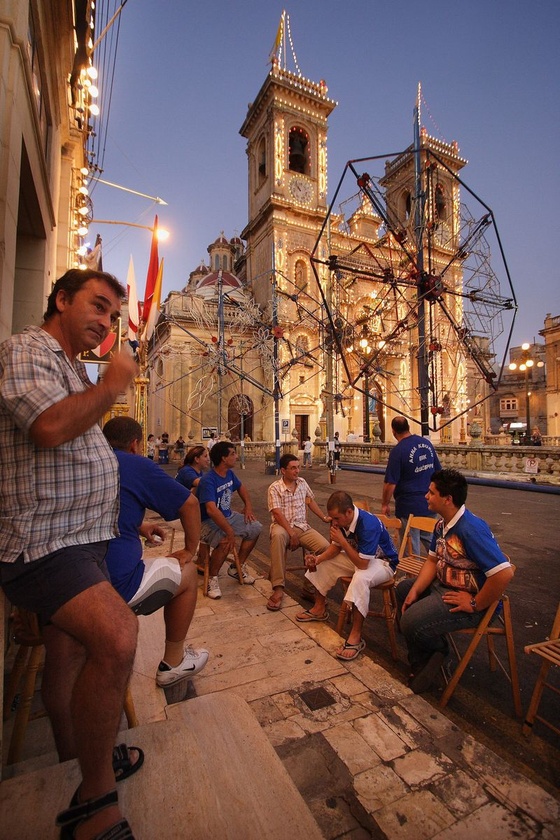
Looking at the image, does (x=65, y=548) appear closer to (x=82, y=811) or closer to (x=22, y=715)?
(x=82, y=811)

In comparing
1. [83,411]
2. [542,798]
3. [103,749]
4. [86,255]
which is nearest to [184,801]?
[103,749]

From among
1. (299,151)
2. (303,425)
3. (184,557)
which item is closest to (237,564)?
(184,557)

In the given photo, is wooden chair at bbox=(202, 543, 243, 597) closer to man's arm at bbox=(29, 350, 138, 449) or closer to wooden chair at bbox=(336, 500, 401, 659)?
wooden chair at bbox=(336, 500, 401, 659)

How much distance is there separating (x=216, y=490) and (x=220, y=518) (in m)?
0.39

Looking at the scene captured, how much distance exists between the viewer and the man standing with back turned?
4.50ft

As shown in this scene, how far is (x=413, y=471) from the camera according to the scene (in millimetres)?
4547

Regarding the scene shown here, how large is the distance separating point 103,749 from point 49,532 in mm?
792

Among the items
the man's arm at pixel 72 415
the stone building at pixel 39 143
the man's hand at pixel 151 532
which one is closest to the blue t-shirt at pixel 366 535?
the man's hand at pixel 151 532

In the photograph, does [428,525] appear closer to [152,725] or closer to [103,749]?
[152,725]

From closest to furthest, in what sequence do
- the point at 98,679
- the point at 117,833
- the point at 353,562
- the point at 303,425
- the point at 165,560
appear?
the point at 117,833
the point at 98,679
the point at 165,560
the point at 353,562
the point at 303,425

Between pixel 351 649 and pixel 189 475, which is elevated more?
pixel 189 475

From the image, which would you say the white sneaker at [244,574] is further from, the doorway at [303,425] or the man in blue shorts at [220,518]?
the doorway at [303,425]

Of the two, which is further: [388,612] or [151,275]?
[151,275]

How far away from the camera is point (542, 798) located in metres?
1.87
